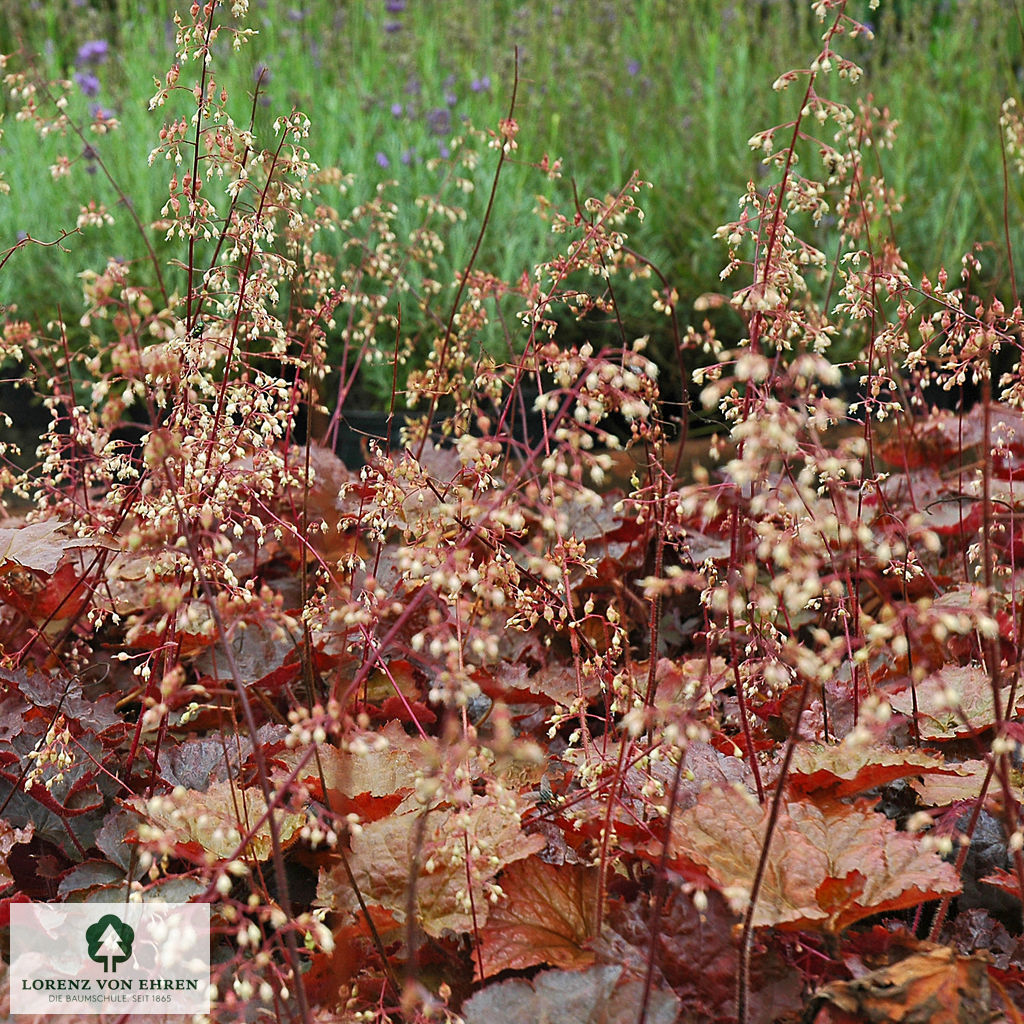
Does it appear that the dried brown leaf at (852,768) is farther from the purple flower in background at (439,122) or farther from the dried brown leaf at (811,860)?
the purple flower in background at (439,122)

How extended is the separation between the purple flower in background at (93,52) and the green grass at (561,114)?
4.4 inches

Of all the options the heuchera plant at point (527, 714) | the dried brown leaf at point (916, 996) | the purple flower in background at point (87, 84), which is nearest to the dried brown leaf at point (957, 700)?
the heuchera plant at point (527, 714)

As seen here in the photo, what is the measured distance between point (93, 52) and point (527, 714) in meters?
5.15

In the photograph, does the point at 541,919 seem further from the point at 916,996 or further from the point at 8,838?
the point at 8,838

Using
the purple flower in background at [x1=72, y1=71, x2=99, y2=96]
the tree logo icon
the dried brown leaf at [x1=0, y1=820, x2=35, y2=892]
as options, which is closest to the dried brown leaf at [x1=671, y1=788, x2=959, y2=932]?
the tree logo icon

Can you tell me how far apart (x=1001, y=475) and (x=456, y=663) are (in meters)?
1.83

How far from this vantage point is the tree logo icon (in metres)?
1.11

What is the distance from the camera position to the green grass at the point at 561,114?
3.76m

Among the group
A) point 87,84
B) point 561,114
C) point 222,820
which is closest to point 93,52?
point 87,84

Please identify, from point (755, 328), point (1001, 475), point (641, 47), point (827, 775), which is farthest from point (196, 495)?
point (641, 47)

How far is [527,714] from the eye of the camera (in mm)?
1635

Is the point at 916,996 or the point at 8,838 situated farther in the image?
the point at 8,838

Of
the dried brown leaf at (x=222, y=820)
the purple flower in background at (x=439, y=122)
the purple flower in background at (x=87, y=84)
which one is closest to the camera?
the dried brown leaf at (x=222, y=820)

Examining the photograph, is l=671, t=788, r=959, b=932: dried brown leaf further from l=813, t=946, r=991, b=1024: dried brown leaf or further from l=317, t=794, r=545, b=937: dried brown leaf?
l=317, t=794, r=545, b=937: dried brown leaf
